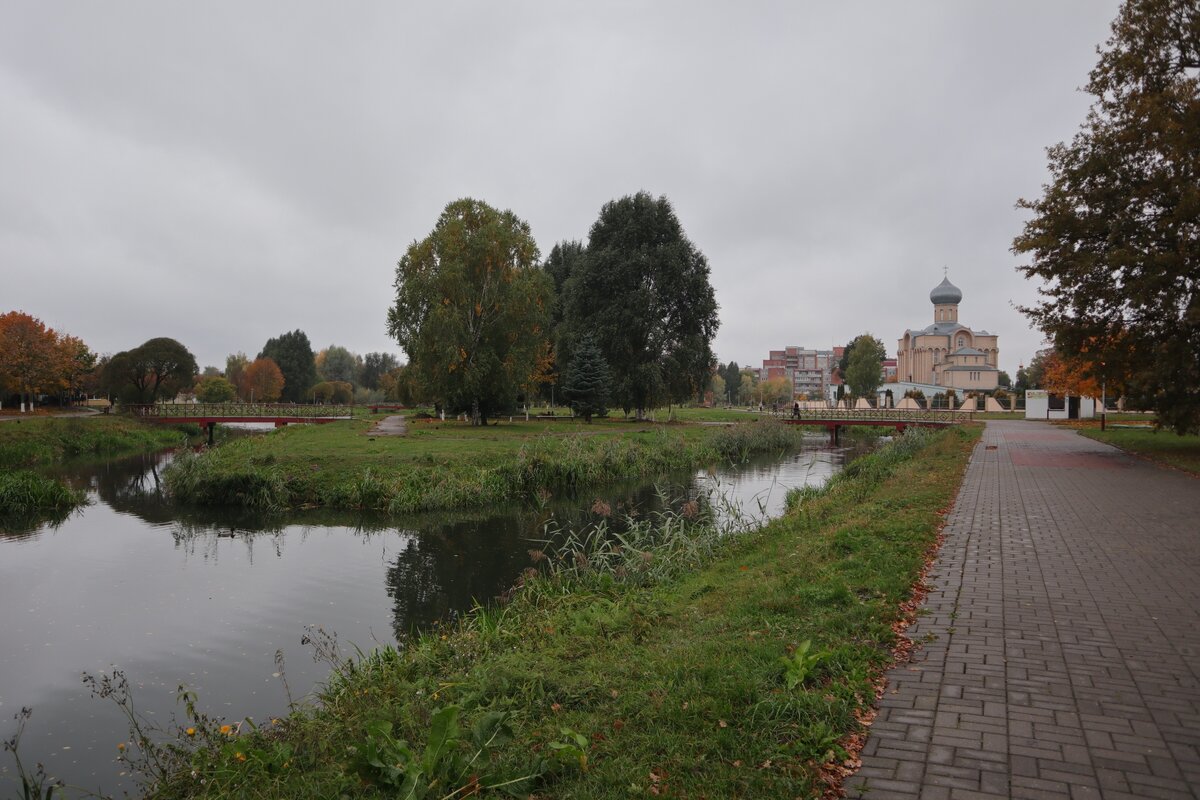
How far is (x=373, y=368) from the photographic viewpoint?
116 meters

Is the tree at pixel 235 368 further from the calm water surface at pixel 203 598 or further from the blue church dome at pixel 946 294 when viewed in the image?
the blue church dome at pixel 946 294

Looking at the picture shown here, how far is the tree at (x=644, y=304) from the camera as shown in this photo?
39.9 m

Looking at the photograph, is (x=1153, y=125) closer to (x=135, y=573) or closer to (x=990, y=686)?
(x=990, y=686)

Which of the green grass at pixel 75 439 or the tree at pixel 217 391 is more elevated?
the tree at pixel 217 391

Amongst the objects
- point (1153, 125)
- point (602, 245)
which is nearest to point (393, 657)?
point (1153, 125)

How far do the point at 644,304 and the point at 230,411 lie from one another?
27.8 m

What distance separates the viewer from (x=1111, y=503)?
11062 millimetres

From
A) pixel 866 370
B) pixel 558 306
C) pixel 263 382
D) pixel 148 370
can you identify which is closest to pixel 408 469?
pixel 558 306

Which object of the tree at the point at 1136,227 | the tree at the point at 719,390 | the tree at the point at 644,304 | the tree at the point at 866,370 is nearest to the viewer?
the tree at the point at 1136,227

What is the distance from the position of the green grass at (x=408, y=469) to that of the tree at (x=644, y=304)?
1278 centimetres

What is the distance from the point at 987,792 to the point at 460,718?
2953 millimetres

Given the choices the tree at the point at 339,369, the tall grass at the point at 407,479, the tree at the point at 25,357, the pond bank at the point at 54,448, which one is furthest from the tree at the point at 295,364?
the tall grass at the point at 407,479

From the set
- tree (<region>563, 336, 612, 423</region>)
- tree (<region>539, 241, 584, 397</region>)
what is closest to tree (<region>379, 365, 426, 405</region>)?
tree (<region>539, 241, 584, 397</region>)

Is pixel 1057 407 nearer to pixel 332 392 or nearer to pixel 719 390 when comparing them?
pixel 332 392
